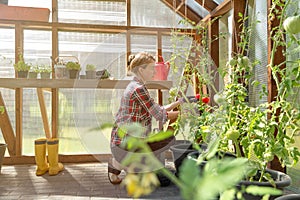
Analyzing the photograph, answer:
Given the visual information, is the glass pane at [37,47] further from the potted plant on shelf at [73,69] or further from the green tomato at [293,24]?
the green tomato at [293,24]

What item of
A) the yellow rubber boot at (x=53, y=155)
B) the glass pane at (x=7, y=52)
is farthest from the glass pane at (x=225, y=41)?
the glass pane at (x=7, y=52)

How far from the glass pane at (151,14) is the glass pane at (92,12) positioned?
133 mm

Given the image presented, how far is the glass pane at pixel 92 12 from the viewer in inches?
136

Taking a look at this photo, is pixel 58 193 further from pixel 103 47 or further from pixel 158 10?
pixel 158 10

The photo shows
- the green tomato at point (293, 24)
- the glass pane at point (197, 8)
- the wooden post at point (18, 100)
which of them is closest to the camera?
the green tomato at point (293, 24)

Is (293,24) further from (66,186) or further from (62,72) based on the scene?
(62,72)

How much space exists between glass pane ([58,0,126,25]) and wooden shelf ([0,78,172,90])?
96 cm

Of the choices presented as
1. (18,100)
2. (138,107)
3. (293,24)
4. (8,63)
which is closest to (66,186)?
(138,107)

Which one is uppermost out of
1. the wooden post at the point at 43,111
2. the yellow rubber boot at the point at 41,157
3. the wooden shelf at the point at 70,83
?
the wooden shelf at the point at 70,83

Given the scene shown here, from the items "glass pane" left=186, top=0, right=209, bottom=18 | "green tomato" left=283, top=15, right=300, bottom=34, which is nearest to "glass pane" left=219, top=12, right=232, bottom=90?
"glass pane" left=186, top=0, right=209, bottom=18

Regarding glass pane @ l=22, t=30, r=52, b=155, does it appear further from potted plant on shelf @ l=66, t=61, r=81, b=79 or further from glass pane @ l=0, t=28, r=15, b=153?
potted plant on shelf @ l=66, t=61, r=81, b=79

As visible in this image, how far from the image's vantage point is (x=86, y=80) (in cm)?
289

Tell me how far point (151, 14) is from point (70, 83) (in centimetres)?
139

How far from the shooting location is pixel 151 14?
3.56 meters
